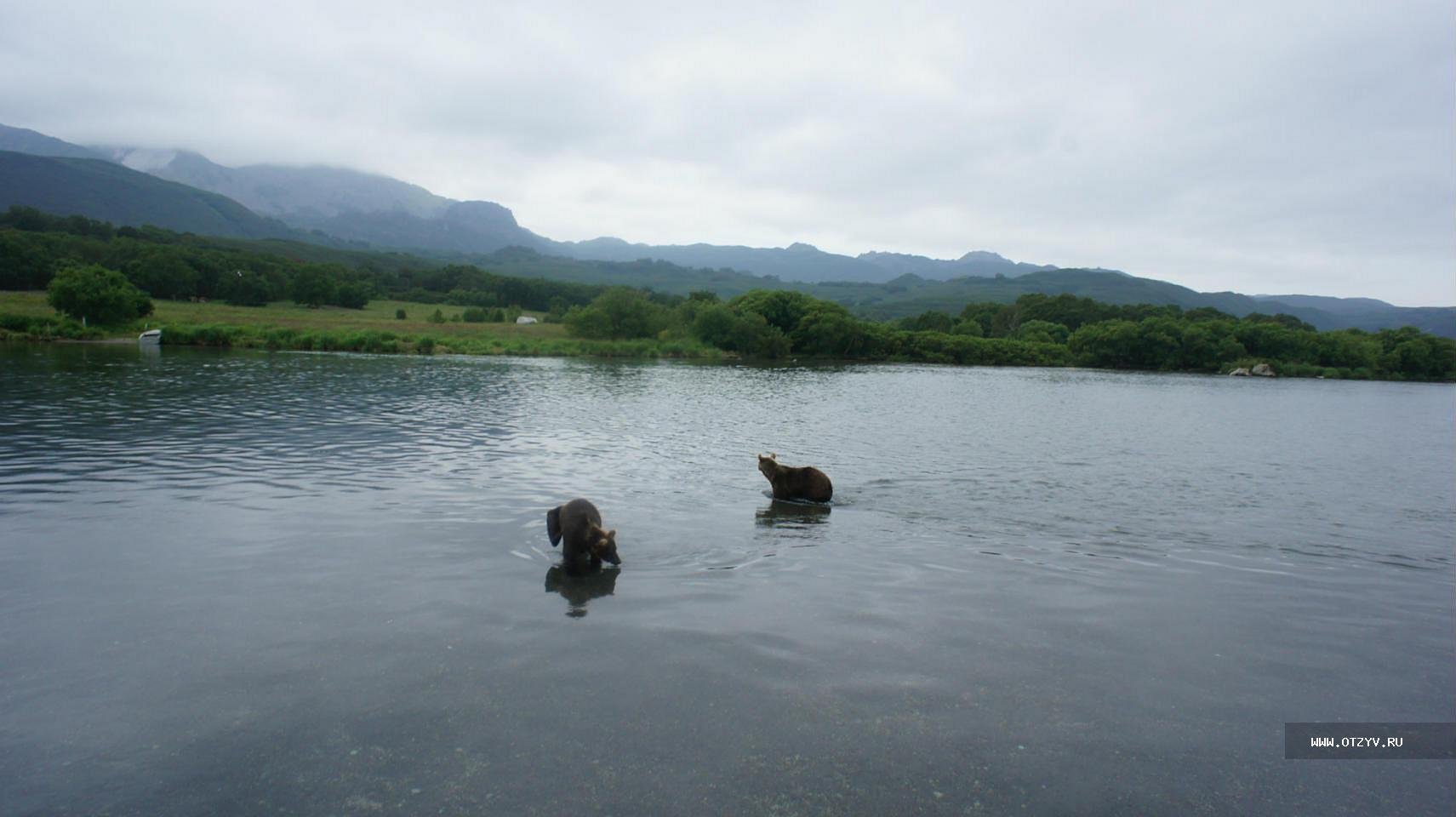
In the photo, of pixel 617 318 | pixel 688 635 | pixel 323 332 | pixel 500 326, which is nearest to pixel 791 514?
pixel 688 635

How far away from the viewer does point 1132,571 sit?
12641mm

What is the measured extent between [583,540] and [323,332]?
9129cm

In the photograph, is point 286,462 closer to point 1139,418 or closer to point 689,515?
point 689,515

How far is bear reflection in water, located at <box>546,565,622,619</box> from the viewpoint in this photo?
990 cm

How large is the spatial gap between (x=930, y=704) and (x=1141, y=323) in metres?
163

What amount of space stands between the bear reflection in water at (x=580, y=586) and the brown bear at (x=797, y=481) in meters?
6.29

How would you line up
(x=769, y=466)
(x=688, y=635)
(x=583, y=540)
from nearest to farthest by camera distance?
(x=688, y=635)
(x=583, y=540)
(x=769, y=466)

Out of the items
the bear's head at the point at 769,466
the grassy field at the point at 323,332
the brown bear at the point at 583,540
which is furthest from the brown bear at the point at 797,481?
the grassy field at the point at 323,332

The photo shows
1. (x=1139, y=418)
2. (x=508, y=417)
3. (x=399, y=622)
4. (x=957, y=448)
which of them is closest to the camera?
(x=399, y=622)

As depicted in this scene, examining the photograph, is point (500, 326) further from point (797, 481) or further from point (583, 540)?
point (583, 540)

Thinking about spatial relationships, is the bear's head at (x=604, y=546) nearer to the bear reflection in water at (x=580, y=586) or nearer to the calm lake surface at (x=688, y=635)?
the bear reflection in water at (x=580, y=586)

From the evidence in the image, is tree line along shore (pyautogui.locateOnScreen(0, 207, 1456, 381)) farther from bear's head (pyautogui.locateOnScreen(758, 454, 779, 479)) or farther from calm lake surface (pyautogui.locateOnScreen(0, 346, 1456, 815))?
bear's head (pyautogui.locateOnScreen(758, 454, 779, 479))

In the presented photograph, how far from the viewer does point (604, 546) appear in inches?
442

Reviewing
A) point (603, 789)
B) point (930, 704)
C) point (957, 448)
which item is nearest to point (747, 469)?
point (957, 448)
